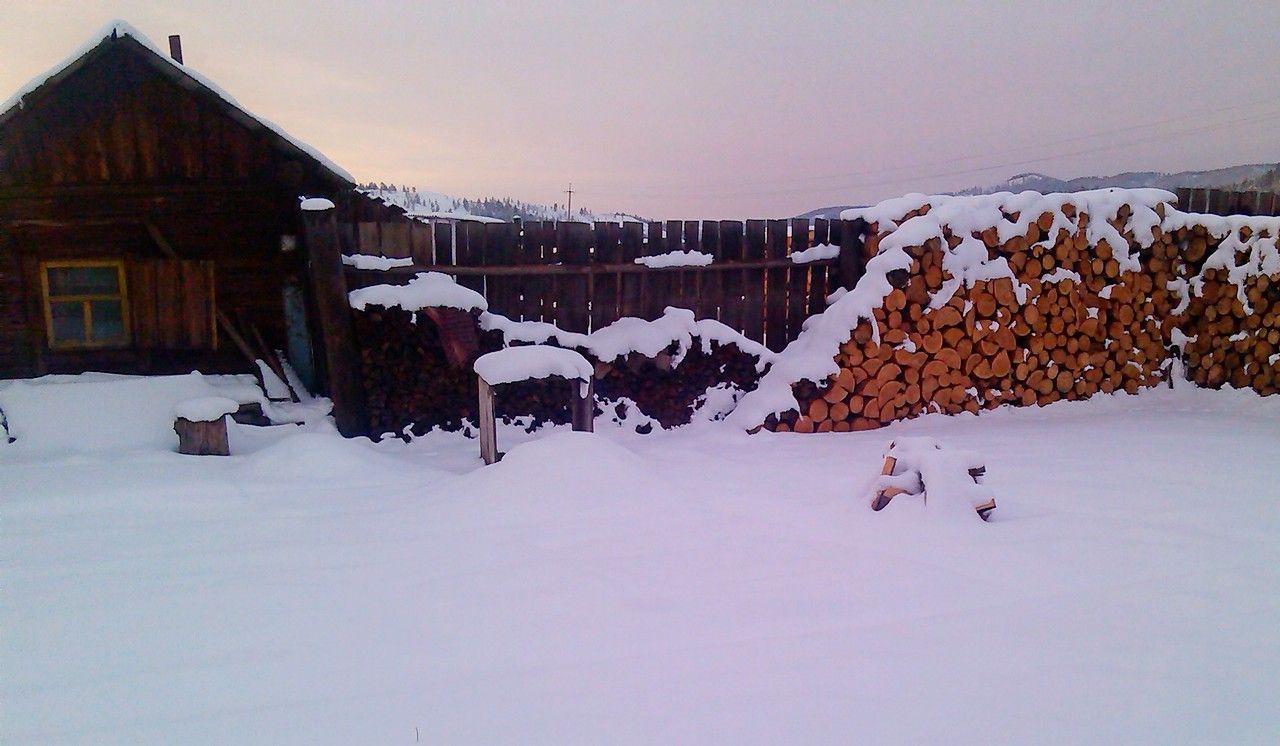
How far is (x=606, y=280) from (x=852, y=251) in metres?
2.53

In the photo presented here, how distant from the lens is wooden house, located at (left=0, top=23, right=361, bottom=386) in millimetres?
6723

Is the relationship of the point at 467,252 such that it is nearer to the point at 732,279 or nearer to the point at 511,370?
the point at 511,370

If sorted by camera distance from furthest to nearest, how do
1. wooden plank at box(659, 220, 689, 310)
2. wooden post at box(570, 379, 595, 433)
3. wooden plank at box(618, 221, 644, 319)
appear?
wooden plank at box(659, 220, 689, 310) < wooden plank at box(618, 221, 644, 319) < wooden post at box(570, 379, 595, 433)

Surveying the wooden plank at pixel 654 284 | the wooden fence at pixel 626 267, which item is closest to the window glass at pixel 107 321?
the wooden fence at pixel 626 267

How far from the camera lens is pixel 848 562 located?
10.9 ft

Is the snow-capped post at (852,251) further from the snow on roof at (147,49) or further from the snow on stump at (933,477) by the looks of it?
the snow on roof at (147,49)

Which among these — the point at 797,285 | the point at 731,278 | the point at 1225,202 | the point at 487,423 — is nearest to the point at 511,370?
the point at 487,423

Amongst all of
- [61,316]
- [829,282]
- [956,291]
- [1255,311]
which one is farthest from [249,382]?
[1255,311]

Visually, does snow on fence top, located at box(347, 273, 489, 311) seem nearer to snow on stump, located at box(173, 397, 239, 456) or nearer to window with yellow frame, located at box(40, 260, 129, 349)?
snow on stump, located at box(173, 397, 239, 456)

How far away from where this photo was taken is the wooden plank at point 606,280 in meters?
6.39

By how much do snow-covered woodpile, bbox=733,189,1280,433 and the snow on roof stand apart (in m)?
5.44

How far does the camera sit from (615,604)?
2.91 m

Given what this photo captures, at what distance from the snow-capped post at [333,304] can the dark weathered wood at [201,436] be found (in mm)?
895

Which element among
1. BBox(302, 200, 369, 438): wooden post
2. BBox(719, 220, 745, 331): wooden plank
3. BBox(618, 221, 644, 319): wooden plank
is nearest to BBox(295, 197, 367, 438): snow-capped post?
BBox(302, 200, 369, 438): wooden post
